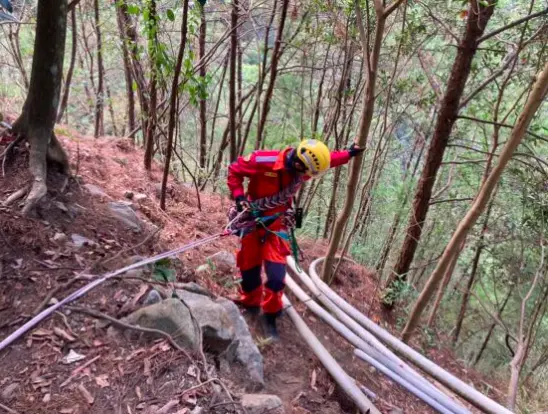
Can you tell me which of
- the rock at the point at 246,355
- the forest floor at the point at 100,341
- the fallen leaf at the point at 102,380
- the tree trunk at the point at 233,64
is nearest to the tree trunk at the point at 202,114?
the tree trunk at the point at 233,64

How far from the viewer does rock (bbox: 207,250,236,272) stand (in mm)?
5305

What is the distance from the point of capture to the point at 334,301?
525cm

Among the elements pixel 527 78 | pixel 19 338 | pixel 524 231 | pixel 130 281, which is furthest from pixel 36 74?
pixel 524 231

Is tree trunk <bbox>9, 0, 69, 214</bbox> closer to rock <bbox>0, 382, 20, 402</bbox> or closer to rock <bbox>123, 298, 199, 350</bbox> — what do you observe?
rock <bbox>123, 298, 199, 350</bbox>

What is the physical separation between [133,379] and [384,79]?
5.53m

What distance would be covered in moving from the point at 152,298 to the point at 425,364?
2.92 m

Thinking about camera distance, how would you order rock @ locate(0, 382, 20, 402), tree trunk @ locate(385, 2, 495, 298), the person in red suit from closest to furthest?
1. rock @ locate(0, 382, 20, 402)
2. the person in red suit
3. tree trunk @ locate(385, 2, 495, 298)

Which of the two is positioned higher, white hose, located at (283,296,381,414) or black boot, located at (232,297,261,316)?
black boot, located at (232,297,261,316)

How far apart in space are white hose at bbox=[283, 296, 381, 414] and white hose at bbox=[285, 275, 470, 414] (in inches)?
16.9

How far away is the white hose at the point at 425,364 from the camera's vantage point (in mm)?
3588

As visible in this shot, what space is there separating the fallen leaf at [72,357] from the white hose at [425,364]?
130 inches

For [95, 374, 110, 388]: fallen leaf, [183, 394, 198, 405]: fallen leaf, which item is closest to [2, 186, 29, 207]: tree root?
[95, 374, 110, 388]: fallen leaf

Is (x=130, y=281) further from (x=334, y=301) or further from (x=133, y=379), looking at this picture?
(x=334, y=301)

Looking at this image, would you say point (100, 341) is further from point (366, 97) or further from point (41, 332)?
point (366, 97)
